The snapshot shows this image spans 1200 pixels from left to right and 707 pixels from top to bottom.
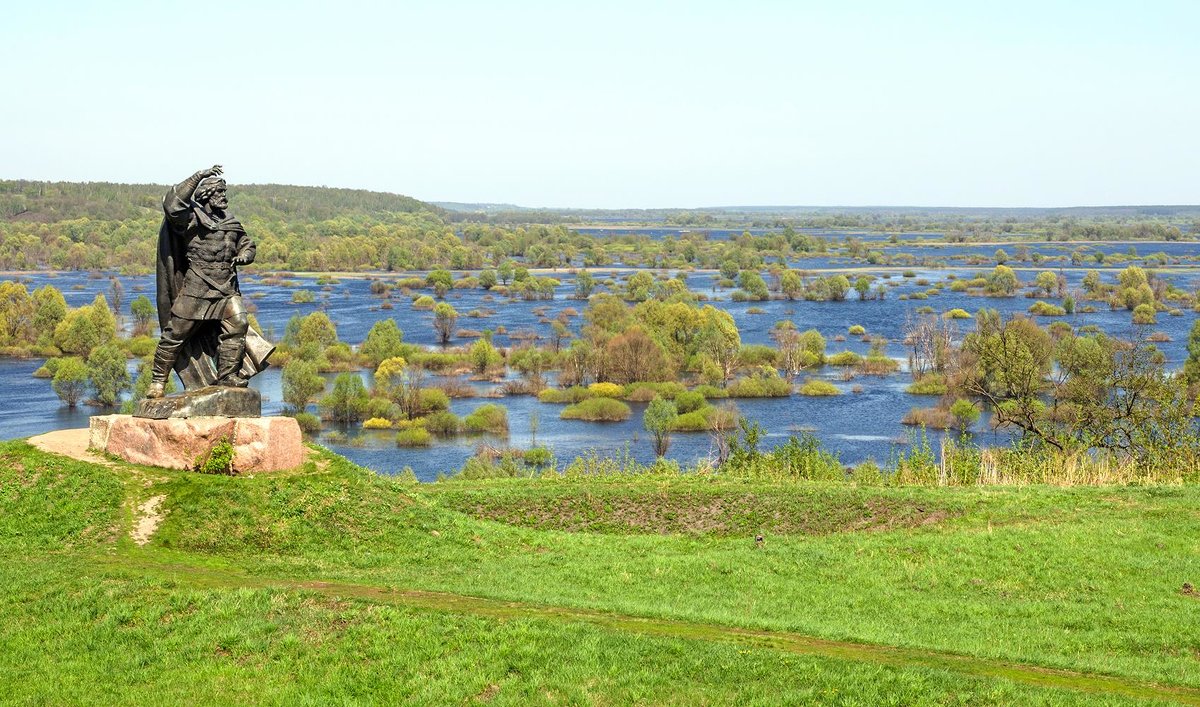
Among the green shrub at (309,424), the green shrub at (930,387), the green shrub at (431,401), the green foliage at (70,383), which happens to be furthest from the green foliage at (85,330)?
the green shrub at (930,387)

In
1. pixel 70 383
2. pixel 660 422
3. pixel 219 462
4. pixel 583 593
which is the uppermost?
pixel 219 462

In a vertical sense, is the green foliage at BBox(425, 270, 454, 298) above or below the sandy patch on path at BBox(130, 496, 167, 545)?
below

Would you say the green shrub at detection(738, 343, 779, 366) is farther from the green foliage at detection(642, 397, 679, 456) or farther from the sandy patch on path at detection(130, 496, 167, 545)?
the sandy patch on path at detection(130, 496, 167, 545)

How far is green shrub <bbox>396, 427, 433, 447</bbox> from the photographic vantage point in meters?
47.2

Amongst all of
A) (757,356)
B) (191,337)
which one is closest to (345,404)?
(757,356)

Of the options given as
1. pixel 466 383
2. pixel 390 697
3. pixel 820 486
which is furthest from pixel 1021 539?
pixel 466 383

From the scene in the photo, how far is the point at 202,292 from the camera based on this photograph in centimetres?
1672

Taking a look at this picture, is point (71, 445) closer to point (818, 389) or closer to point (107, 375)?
point (107, 375)

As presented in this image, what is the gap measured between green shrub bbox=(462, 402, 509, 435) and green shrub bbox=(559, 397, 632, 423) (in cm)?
439

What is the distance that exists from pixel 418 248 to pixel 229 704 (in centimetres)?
15082

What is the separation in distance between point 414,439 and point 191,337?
99.3ft

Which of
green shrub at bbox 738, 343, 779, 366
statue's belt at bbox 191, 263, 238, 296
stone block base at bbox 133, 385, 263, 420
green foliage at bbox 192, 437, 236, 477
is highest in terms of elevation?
statue's belt at bbox 191, 263, 238, 296

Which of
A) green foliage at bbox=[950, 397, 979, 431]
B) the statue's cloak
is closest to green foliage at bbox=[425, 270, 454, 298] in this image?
green foliage at bbox=[950, 397, 979, 431]

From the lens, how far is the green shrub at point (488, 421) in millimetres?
48625
